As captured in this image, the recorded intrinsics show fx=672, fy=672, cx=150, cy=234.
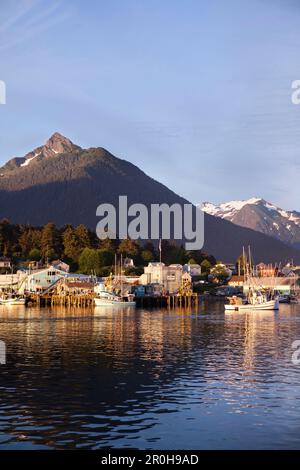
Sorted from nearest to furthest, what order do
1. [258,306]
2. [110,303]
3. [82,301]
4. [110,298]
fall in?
[258,306] → [110,303] → [110,298] → [82,301]

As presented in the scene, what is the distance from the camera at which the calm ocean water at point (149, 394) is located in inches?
1035

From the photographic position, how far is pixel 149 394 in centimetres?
3450

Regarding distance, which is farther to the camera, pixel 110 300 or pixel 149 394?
pixel 110 300

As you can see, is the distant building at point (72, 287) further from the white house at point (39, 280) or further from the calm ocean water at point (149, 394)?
the calm ocean water at point (149, 394)

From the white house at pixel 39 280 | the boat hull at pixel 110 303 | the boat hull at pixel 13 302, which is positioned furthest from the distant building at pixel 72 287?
the boat hull at pixel 110 303

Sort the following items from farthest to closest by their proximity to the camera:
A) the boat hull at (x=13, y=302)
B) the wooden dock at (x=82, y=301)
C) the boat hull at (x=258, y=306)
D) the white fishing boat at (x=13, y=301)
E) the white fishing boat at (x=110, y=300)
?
the wooden dock at (x=82, y=301) < the white fishing boat at (x=13, y=301) < the boat hull at (x=13, y=302) < the white fishing boat at (x=110, y=300) < the boat hull at (x=258, y=306)

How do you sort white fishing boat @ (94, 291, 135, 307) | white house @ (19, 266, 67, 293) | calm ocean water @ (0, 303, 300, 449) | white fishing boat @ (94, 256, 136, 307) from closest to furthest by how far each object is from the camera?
calm ocean water @ (0, 303, 300, 449)
white fishing boat @ (94, 291, 135, 307)
white fishing boat @ (94, 256, 136, 307)
white house @ (19, 266, 67, 293)

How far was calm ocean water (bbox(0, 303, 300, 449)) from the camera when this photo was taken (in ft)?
86.3

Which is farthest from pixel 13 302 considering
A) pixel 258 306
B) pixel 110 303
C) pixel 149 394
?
pixel 149 394

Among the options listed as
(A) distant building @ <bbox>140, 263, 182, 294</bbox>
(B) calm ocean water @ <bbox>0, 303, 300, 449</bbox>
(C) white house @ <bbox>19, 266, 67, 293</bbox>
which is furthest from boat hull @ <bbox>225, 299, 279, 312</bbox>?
(A) distant building @ <bbox>140, 263, 182, 294</bbox>

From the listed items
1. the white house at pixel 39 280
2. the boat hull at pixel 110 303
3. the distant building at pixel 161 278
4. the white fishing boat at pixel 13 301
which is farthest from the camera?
the distant building at pixel 161 278

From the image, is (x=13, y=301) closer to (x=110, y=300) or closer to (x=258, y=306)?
(x=110, y=300)

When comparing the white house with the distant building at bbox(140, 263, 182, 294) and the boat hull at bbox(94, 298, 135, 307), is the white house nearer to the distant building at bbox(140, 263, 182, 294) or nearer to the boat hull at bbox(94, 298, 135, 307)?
the distant building at bbox(140, 263, 182, 294)

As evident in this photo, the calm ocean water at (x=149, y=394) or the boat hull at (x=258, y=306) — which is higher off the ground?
the boat hull at (x=258, y=306)
